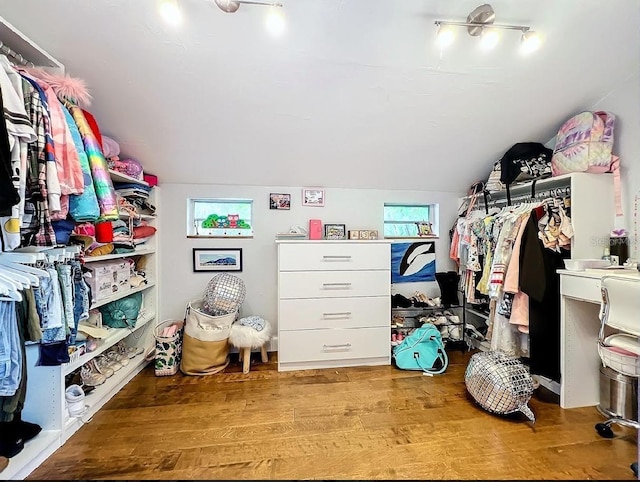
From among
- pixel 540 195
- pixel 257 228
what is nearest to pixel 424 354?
pixel 540 195

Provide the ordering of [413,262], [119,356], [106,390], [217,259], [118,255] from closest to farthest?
1. [106,390]
2. [118,255]
3. [119,356]
4. [217,259]
5. [413,262]

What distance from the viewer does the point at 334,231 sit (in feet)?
9.21

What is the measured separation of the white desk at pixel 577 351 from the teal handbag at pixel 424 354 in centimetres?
78

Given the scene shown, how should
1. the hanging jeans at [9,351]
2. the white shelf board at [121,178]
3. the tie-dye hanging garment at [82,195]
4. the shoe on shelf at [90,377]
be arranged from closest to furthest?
the hanging jeans at [9,351]
the tie-dye hanging garment at [82,195]
the shoe on shelf at [90,377]
the white shelf board at [121,178]

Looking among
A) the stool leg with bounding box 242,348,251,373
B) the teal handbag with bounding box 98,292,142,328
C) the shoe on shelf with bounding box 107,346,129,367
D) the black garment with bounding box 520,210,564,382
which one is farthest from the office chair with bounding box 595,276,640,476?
the shoe on shelf with bounding box 107,346,129,367

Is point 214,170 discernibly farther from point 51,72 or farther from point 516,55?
point 516,55

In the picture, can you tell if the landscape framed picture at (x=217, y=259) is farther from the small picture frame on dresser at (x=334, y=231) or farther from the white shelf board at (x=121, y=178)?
the small picture frame on dresser at (x=334, y=231)

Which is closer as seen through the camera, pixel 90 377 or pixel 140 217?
pixel 90 377

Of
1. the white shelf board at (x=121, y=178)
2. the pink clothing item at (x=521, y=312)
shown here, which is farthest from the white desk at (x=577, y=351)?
the white shelf board at (x=121, y=178)

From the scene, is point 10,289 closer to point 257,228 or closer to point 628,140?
point 257,228

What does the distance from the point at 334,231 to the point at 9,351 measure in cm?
227

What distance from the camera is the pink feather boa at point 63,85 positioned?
1.36 meters

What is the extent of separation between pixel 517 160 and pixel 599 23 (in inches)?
36.2

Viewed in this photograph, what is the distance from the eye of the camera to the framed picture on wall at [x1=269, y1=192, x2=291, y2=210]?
2.76m
